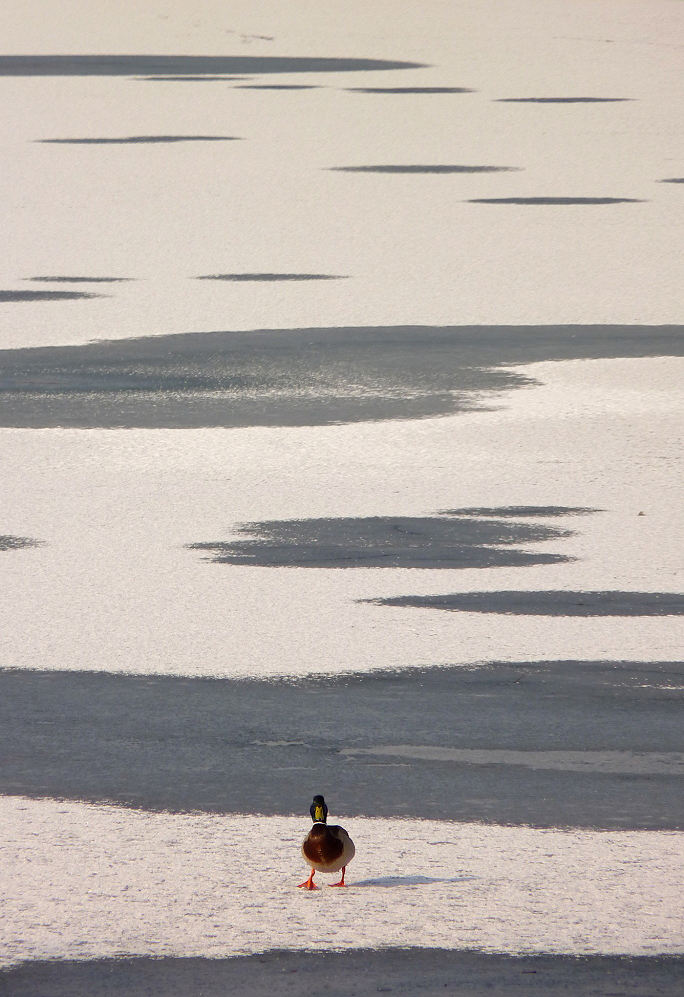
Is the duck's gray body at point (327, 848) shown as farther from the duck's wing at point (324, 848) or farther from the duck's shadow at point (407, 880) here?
the duck's shadow at point (407, 880)

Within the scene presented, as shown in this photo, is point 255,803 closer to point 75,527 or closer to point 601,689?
point 601,689

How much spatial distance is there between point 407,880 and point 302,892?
21 cm

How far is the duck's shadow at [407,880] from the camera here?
3164 mm

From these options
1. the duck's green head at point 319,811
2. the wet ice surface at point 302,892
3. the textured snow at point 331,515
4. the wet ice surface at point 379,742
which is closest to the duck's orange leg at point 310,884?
the wet ice surface at point 302,892

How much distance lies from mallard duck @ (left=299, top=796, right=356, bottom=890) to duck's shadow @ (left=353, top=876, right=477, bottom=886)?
146 mm

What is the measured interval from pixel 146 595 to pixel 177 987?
2194 mm

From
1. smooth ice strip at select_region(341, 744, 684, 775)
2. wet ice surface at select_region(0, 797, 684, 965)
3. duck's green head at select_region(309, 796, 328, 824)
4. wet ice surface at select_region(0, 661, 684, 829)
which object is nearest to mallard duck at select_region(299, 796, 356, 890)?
duck's green head at select_region(309, 796, 328, 824)

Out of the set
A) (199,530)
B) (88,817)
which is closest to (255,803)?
(88,817)

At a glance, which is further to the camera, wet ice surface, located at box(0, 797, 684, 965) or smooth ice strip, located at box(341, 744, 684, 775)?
smooth ice strip, located at box(341, 744, 684, 775)

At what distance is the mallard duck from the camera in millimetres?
2992

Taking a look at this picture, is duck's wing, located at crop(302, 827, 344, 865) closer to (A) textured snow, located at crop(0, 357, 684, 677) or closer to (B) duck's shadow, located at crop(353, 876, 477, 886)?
(B) duck's shadow, located at crop(353, 876, 477, 886)

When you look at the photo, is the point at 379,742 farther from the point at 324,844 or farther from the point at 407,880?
the point at 324,844

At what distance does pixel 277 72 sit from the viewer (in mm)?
13070

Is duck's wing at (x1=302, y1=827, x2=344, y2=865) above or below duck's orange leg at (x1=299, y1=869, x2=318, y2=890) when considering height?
above
